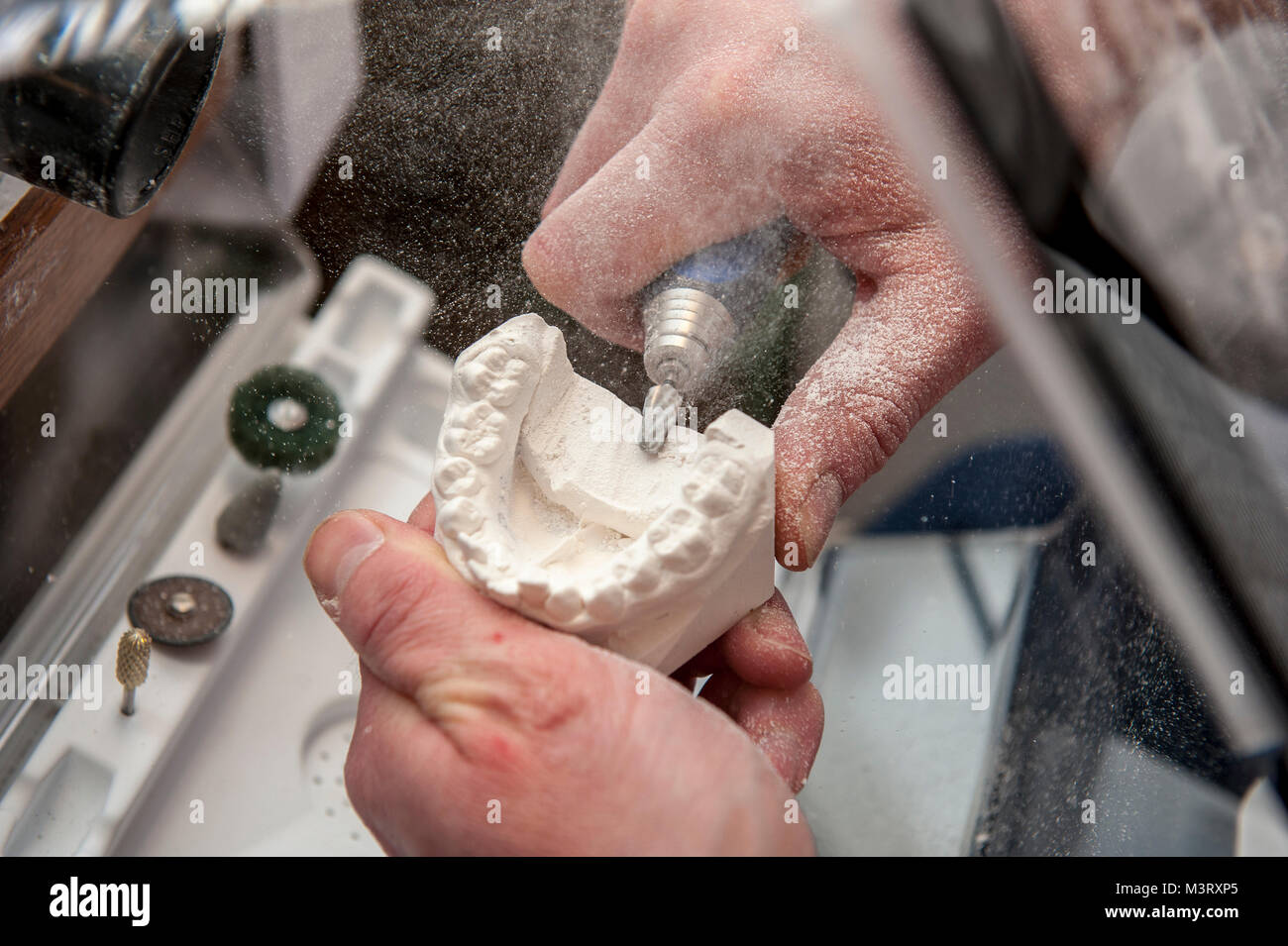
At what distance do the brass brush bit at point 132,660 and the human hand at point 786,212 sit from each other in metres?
0.45

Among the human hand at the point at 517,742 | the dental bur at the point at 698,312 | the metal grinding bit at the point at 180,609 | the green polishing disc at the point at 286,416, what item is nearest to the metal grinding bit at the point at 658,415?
the dental bur at the point at 698,312

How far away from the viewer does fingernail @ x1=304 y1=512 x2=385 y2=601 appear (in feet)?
2.00

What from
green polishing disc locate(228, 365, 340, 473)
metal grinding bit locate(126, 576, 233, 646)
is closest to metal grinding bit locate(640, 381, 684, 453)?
green polishing disc locate(228, 365, 340, 473)

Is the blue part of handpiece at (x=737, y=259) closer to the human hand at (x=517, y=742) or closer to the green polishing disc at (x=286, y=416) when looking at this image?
the human hand at (x=517, y=742)

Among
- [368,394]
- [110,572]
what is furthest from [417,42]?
[110,572]

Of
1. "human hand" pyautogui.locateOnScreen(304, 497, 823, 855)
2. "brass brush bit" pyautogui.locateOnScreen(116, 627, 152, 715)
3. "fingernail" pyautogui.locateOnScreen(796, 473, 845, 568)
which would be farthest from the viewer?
"brass brush bit" pyautogui.locateOnScreen(116, 627, 152, 715)

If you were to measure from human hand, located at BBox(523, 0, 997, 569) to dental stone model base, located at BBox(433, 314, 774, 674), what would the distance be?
0.07 meters

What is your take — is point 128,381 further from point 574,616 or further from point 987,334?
point 987,334

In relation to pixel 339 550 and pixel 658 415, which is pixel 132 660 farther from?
pixel 658 415

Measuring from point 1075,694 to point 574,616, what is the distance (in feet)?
1.42

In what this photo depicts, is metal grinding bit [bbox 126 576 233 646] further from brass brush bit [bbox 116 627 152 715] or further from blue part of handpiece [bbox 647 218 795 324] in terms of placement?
blue part of handpiece [bbox 647 218 795 324]

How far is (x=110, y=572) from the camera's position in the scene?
3.10 feet

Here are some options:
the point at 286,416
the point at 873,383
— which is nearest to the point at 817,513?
the point at 873,383

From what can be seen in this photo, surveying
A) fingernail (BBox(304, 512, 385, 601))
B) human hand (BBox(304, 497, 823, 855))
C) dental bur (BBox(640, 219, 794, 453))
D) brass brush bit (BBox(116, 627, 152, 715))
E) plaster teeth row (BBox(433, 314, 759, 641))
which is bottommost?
brass brush bit (BBox(116, 627, 152, 715))
